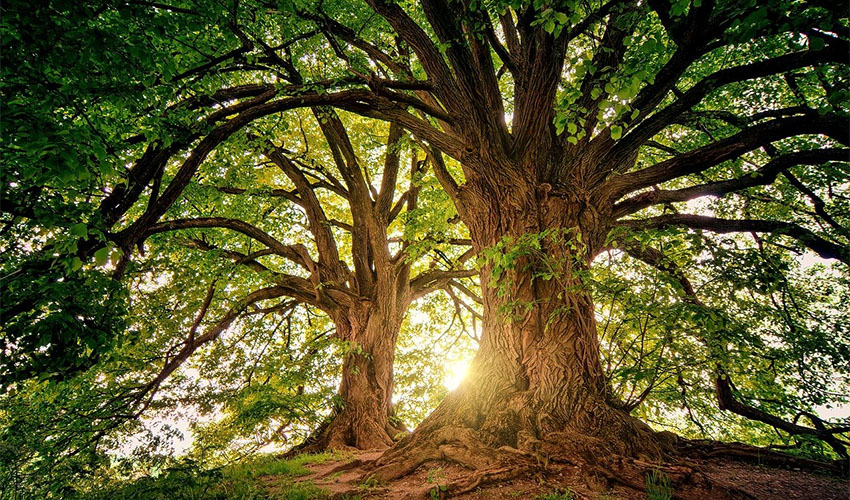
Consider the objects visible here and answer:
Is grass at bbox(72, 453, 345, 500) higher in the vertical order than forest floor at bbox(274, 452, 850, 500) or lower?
lower

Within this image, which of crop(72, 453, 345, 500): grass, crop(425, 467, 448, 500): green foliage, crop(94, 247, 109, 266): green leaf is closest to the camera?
crop(94, 247, 109, 266): green leaf

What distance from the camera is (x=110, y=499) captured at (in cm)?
323

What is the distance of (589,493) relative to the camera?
2.69 meters

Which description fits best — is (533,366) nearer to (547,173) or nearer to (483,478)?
(483,478)

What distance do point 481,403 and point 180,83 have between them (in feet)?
17.5

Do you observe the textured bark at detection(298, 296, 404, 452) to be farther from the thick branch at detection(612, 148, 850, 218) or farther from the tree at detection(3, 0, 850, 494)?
the thick branch at detection(612, 148, 850, 218)

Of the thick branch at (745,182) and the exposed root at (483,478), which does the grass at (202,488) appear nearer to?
the exposed root at (483,478)

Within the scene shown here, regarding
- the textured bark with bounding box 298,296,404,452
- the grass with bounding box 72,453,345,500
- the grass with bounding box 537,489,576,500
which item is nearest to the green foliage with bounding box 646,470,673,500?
the grass with bounding box 537,489,576,500

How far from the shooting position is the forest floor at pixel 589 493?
2.67 meters

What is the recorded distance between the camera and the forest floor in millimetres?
2672

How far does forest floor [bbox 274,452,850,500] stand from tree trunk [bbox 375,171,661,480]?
0.70 ft

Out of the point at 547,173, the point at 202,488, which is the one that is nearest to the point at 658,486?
the point at 547,173

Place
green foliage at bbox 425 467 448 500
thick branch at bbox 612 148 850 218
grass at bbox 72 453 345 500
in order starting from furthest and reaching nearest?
thick branch at bbox 612 148 850 218 → grass at bbox 72 453 345 500 → green foliage at bbox 425 467 448 500

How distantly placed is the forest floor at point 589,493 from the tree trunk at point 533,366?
0.70ft
